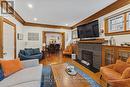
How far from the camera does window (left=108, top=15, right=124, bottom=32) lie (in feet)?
11.9

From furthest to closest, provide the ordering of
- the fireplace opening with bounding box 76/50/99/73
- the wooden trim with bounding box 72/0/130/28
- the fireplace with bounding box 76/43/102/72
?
the fireplace opening with bounding box 76/50/99/73 < the fireplace with bounding box 76/43/102/72 < the wooden trim with bounding box 72/0/130/28

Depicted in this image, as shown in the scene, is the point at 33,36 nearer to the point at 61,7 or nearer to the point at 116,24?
the point at 61,7

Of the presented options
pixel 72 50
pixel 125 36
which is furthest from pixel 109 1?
pixel 72 50

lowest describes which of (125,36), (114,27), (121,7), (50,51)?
(50,51)

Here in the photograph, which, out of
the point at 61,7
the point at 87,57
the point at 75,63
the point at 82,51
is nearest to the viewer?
the point at 61,7

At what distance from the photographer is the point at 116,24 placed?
12.7 feet

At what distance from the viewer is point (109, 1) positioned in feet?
11.8

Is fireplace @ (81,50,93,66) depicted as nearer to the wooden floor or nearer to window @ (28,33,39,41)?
the wooden floor

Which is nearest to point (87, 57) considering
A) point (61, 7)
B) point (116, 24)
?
point (116, 24)

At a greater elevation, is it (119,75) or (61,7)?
(61,7)

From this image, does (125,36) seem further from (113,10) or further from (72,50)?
(72,50)

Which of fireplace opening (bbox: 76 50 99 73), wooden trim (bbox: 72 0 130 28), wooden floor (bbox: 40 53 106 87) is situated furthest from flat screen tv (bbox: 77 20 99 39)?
wooden floor (bbox: 40 53 106 87)

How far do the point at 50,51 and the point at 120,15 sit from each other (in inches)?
342

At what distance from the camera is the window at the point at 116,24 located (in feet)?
11.9
